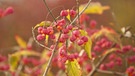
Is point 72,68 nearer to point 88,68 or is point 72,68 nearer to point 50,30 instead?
point 50,30

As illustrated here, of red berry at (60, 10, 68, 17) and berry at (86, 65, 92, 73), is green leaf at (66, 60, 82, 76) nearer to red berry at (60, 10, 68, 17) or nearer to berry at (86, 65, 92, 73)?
red berry at (60, 10, 68, 17)

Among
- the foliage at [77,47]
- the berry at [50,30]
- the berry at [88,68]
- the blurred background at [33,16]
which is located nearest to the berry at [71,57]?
the foliage at [77,47]

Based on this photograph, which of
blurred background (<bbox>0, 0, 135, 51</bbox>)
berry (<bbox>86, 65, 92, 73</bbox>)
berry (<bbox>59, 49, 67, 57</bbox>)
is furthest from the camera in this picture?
blurred background (<bbox>0, 0, 135, 51</bbox>)

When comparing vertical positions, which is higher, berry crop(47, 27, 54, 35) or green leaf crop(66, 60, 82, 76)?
berry crop(47, 27, 54, 35)

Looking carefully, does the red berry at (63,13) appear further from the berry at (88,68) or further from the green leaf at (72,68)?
the berry at (88,68)

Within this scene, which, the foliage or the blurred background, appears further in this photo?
the blurred background

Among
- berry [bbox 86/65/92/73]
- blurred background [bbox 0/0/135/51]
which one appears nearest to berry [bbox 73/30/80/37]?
berry [bbox 86/65/92/73]

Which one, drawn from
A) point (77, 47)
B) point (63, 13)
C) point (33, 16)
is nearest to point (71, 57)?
point (63, 13)

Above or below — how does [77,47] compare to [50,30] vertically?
below
